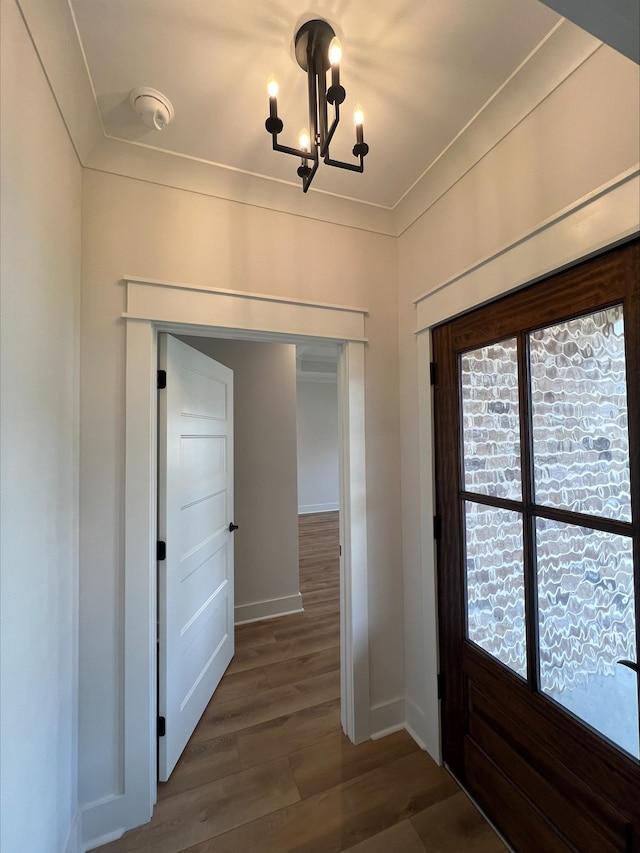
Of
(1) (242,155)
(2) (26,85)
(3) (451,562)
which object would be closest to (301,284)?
(1) (242,155)

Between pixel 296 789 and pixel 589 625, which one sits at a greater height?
pixel 589 625

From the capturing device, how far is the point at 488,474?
4.77 ft

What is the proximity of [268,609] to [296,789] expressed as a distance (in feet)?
4.97

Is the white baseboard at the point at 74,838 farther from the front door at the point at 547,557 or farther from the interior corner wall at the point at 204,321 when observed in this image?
the front door at the point at 547,557

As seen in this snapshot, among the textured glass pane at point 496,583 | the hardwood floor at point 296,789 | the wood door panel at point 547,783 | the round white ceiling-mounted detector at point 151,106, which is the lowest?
the hardwood floor at point 296,789

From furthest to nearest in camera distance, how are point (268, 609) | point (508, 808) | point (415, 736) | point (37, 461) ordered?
point (268, 609), point (415, 736), point (508, 808), point (37, 461)

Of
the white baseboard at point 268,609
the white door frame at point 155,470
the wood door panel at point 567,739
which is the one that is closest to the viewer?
the wood door panel at point 567,739

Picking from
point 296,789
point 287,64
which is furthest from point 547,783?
point 287,64

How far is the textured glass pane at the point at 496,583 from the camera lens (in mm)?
1321

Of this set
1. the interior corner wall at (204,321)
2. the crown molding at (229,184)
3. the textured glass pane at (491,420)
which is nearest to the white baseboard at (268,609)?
the interior corner wall at (204,321)

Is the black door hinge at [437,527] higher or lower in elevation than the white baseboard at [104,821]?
higher

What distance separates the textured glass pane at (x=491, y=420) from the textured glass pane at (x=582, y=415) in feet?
0.29

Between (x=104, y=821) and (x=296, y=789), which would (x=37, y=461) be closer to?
(x=104, y=821)

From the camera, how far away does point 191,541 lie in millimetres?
1869
